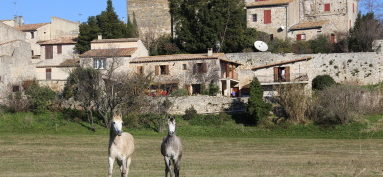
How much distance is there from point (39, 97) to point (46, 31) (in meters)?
28.9

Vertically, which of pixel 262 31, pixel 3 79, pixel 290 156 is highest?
pixel 262 31

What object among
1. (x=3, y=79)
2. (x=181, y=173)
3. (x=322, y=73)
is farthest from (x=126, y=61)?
(x=181, y=173)

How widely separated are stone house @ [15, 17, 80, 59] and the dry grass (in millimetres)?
37424

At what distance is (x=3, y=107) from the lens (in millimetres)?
59688

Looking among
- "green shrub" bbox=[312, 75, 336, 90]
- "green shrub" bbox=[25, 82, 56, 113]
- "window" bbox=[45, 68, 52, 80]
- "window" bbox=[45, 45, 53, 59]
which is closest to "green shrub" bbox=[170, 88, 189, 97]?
"green shrub" bbox=[25, 82, 56, 113]

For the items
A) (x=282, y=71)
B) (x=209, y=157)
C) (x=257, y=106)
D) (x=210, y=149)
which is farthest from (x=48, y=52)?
(x=209, y=157)

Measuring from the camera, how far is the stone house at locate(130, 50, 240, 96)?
66.0 meters

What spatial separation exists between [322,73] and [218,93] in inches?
390

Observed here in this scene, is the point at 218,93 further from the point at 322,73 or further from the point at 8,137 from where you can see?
the point at 8,137

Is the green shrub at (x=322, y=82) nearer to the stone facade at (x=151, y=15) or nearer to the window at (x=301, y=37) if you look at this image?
the window at (x=301, y=37)

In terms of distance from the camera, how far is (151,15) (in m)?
87.5

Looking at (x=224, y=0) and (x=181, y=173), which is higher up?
(x=224, y=0)

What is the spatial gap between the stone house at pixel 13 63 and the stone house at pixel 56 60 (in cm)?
129

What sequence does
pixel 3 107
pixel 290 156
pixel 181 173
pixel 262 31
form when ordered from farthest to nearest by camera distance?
1. pixel 262 31
2. pixel 3 107
3. pixel 290 156
4. pixel 181 173
